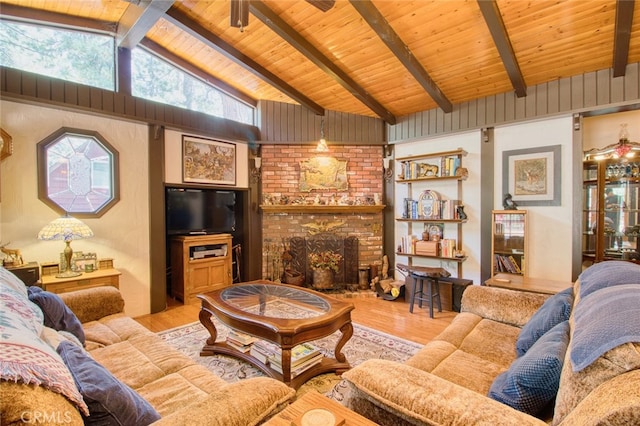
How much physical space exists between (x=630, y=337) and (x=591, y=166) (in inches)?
149

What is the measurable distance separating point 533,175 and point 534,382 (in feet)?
11.4

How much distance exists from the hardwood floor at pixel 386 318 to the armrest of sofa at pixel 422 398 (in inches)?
78.9

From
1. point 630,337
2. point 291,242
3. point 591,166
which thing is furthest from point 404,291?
point 630,337

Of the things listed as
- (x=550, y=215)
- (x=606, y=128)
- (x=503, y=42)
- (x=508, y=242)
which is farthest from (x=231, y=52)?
(x=606, y=128)

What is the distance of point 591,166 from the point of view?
11.9 feet

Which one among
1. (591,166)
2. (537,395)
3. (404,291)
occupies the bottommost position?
(404,291)

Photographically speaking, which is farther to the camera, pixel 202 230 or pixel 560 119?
pixel 202 230

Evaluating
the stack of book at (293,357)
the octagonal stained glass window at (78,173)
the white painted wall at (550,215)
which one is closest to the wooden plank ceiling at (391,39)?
the white painted wall at (550,215)

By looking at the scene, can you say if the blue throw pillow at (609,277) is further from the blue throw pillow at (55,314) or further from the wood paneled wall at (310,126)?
the wood paneled wall at (310,126)

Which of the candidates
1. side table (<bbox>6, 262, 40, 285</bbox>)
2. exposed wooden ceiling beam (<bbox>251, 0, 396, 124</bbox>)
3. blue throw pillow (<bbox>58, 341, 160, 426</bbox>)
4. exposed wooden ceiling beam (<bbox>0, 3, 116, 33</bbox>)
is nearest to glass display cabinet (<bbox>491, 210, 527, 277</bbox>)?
exposed wooden ceiling beam (<bbox>251, 0, 396, 124</bbox>)

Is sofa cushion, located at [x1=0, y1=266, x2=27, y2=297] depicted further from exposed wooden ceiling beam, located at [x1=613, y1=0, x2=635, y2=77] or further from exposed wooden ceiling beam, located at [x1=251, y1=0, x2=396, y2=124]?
exposed wooden ceiling beam, located at [x1=613, y1=0, x2=635, y2=77]

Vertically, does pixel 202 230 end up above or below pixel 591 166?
below

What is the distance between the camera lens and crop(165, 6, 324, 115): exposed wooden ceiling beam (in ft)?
10.8

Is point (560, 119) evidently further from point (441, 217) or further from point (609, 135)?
point (441, 217)
